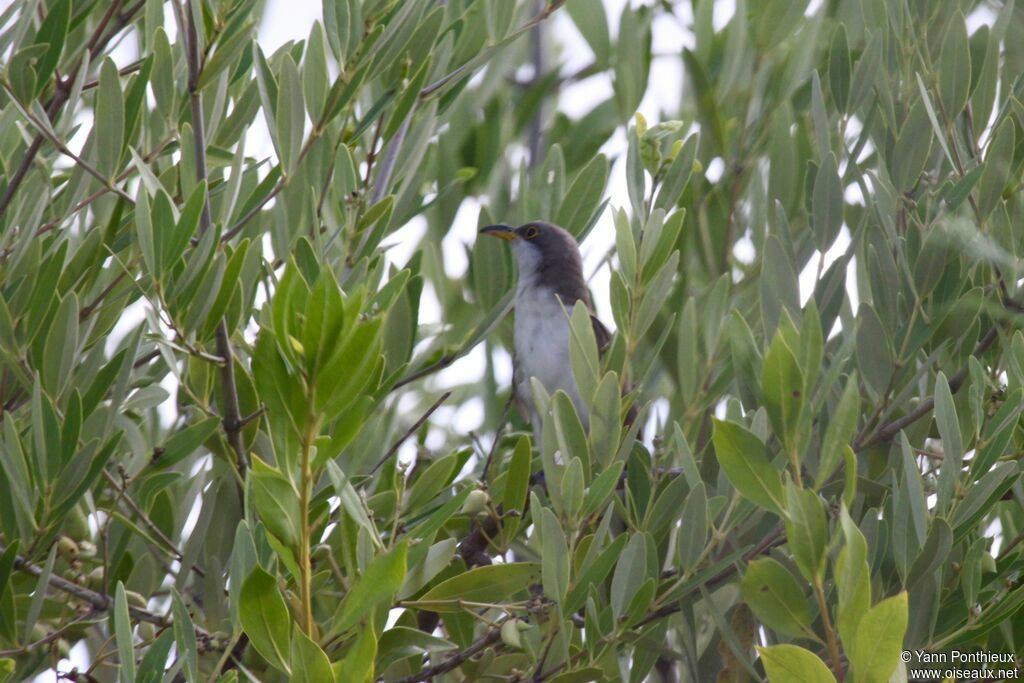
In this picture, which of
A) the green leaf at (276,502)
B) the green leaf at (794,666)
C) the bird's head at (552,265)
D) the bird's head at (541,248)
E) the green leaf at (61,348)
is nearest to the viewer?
the green leaf at (276,502)

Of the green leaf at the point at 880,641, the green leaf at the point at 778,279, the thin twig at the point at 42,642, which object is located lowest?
the green leaf at the point at 880,641

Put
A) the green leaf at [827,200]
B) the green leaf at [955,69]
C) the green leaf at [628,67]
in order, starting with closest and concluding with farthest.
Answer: the green leaf at [827,200], the green leaf at [955,69], the green leaf at [628,67]

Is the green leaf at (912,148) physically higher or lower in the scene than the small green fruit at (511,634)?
higher

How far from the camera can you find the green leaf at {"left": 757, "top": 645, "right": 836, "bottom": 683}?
1893mm

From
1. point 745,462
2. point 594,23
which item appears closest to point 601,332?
point 594,23

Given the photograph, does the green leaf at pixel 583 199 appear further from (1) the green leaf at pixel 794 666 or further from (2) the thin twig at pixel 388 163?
(1) the green leaf at pixel 794 666

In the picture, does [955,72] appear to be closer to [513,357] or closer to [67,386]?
[67,386]

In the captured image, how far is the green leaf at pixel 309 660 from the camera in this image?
184 centimetres

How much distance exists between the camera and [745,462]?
1.92 meters

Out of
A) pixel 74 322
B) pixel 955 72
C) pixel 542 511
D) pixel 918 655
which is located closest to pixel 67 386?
pixel 74 322

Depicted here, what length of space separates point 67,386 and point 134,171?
75 centimetres

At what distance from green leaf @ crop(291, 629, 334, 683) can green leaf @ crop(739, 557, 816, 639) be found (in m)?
0.65

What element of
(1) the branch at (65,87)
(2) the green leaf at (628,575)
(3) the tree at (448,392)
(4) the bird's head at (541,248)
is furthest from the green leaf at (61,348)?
(4) the bird's head at (541,248)

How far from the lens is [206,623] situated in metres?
3.22
